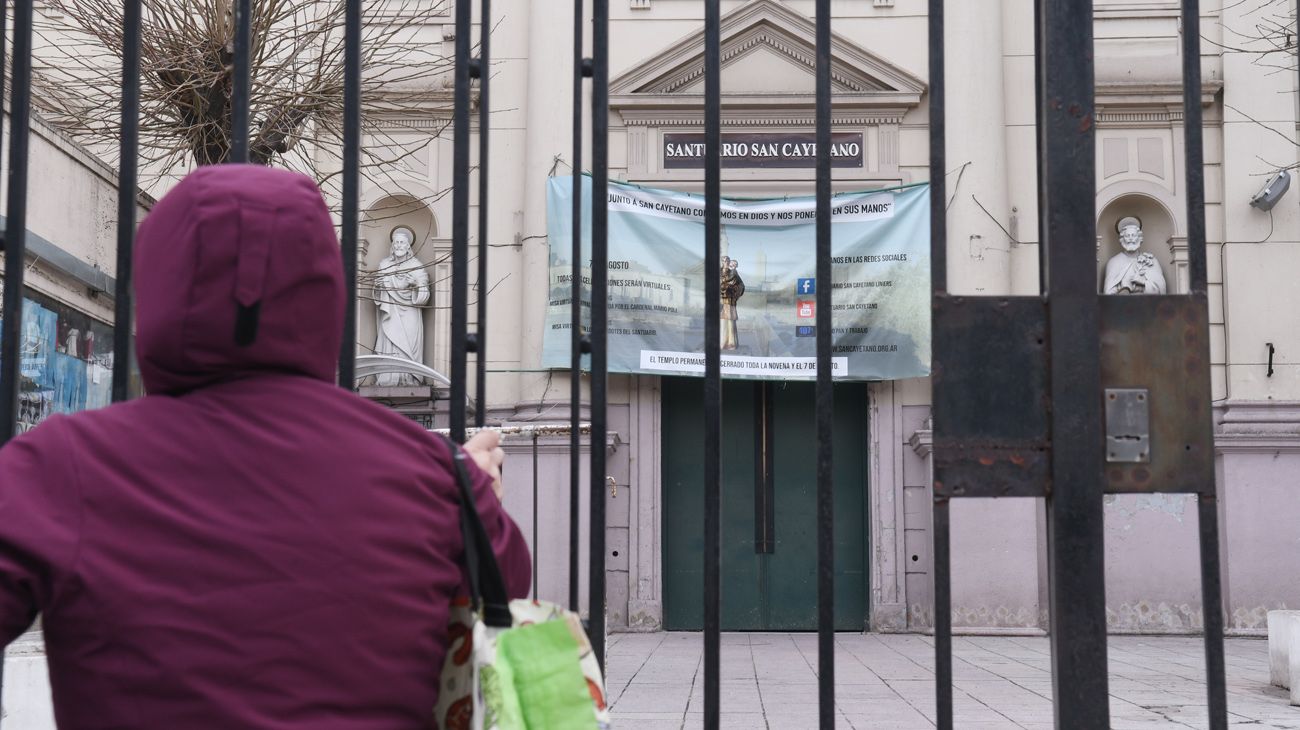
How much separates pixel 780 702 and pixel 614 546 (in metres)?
6.05

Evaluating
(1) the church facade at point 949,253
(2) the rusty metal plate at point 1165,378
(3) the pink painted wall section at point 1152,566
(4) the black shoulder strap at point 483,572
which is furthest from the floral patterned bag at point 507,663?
(3) the pink painted wall section at point 1152,566

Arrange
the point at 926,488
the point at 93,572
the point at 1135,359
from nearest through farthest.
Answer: the point at 93,572 → the point at 1135,359 → the point at 926,488

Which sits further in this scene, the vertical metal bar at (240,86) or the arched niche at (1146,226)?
the arched niche at (1146,226)

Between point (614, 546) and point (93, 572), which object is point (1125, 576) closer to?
point (614, 546)

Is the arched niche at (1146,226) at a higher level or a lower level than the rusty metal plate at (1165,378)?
higher

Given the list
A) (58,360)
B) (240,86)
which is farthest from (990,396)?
(58,360)

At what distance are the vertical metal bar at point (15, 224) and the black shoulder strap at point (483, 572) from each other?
117 cm

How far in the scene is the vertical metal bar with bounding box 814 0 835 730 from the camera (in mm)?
2555

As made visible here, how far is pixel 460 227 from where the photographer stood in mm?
2746

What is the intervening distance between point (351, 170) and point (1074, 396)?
1487 millimetres

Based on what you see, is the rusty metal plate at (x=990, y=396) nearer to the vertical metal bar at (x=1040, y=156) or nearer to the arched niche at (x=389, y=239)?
the vertical metal bar at (x=1040, y=156)

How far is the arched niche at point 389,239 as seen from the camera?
48.3ft

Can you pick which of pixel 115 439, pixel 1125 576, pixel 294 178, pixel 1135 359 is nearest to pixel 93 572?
pixel 115 439

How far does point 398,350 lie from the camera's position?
14.4 meters
